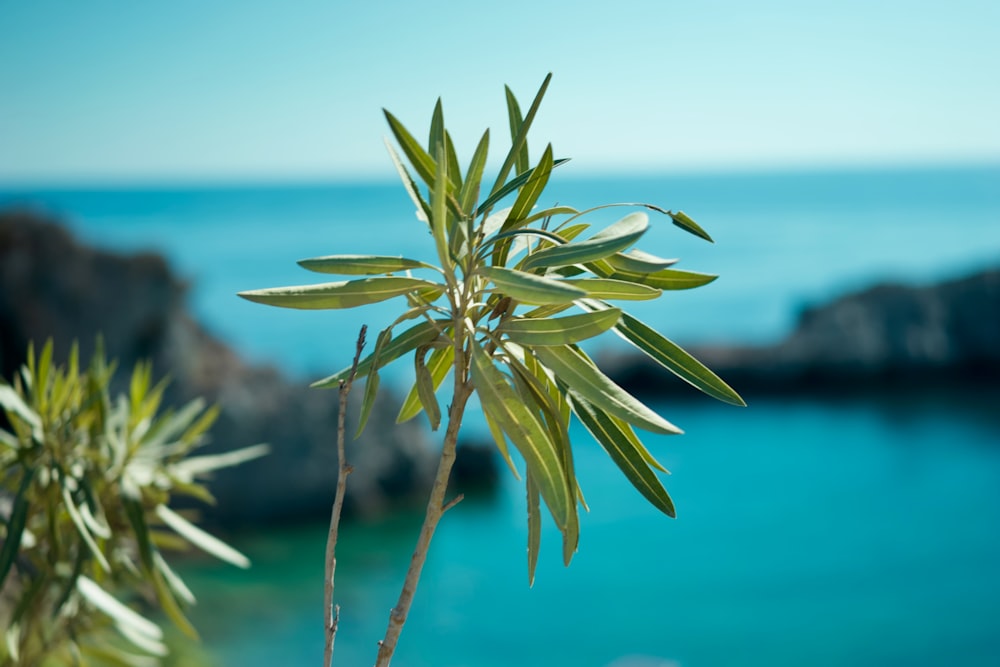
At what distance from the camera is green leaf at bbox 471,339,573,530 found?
2.99ft

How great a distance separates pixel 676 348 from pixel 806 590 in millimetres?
6564

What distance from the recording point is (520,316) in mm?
1014

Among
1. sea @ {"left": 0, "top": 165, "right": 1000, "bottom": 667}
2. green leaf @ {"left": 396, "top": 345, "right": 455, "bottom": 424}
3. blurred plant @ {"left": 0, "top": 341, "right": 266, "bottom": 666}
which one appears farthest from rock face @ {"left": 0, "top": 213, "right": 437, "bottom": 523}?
green leaf @ {"left": 396, "top": 345, "right": 455, "bottom": 424}

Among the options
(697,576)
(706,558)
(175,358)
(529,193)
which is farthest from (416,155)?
(175,358)

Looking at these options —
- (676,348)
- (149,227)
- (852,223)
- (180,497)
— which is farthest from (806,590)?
(149,227)

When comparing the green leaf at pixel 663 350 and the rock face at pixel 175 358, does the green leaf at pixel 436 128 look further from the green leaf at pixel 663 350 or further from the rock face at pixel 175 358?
the rock face at pixel 175 358

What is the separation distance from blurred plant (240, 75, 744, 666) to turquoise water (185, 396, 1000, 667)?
17.0 feet

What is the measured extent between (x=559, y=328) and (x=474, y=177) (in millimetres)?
207

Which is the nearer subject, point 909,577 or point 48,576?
point 48,576

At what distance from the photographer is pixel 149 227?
38344mm

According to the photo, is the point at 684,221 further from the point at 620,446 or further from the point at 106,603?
the point at 106,603

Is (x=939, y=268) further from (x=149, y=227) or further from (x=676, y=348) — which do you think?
(x=149, y=227)

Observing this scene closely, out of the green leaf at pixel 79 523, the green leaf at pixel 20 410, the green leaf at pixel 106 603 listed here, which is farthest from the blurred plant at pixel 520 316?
the green leaf at pixel 20 410

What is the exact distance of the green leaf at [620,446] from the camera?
97cm
